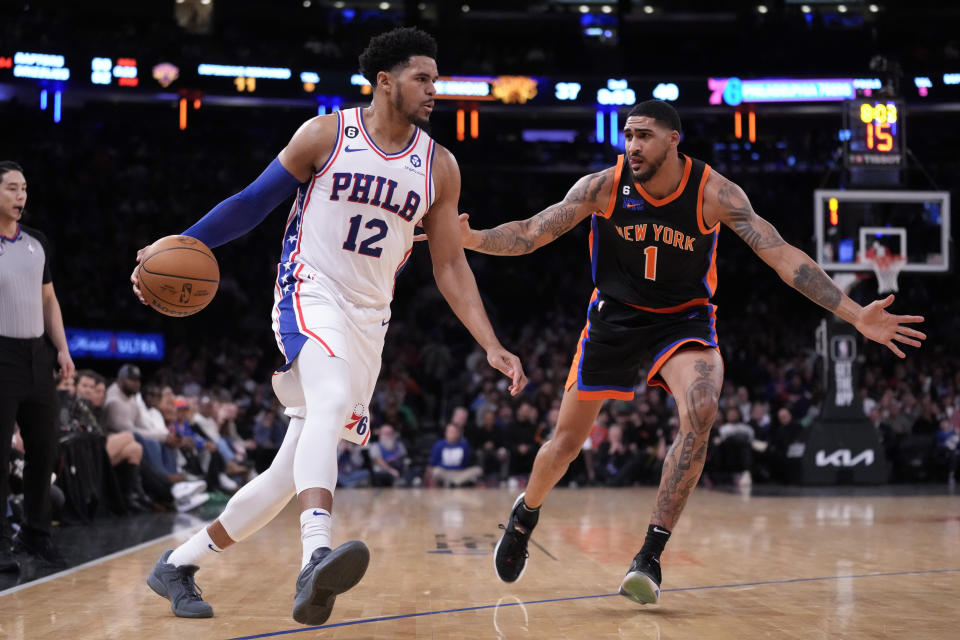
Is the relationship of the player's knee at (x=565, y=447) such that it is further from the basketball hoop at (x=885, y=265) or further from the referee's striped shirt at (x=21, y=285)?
the basketball hoop at (x=885, y=265)

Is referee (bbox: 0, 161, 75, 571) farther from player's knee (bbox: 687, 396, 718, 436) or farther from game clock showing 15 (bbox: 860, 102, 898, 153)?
game clock showing 15 (bbox: 860, 102, 898, 153)

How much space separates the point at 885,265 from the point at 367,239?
11.3m

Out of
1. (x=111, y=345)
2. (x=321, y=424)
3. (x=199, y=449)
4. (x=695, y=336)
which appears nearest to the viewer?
(x=321, y=424)

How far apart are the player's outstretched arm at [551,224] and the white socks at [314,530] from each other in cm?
184

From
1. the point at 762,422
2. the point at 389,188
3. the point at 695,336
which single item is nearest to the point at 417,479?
the point at 762,422

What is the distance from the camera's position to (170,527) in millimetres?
8039

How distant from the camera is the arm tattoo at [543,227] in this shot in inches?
195

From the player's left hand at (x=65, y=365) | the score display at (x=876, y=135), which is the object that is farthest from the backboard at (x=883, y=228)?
the player's left hand at (x=65, y=365)

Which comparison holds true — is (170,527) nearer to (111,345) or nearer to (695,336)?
(695,336)

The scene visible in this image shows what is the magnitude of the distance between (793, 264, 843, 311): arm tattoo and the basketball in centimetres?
245

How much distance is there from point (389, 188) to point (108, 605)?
81.3 inches

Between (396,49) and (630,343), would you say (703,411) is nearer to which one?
(630,343)

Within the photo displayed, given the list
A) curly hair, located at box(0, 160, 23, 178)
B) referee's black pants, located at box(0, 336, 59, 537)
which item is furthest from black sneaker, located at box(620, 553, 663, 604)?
curly hair, located at box(0, 160, 23, 178)

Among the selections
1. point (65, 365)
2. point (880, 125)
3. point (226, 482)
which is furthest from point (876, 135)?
point (65, 365)
